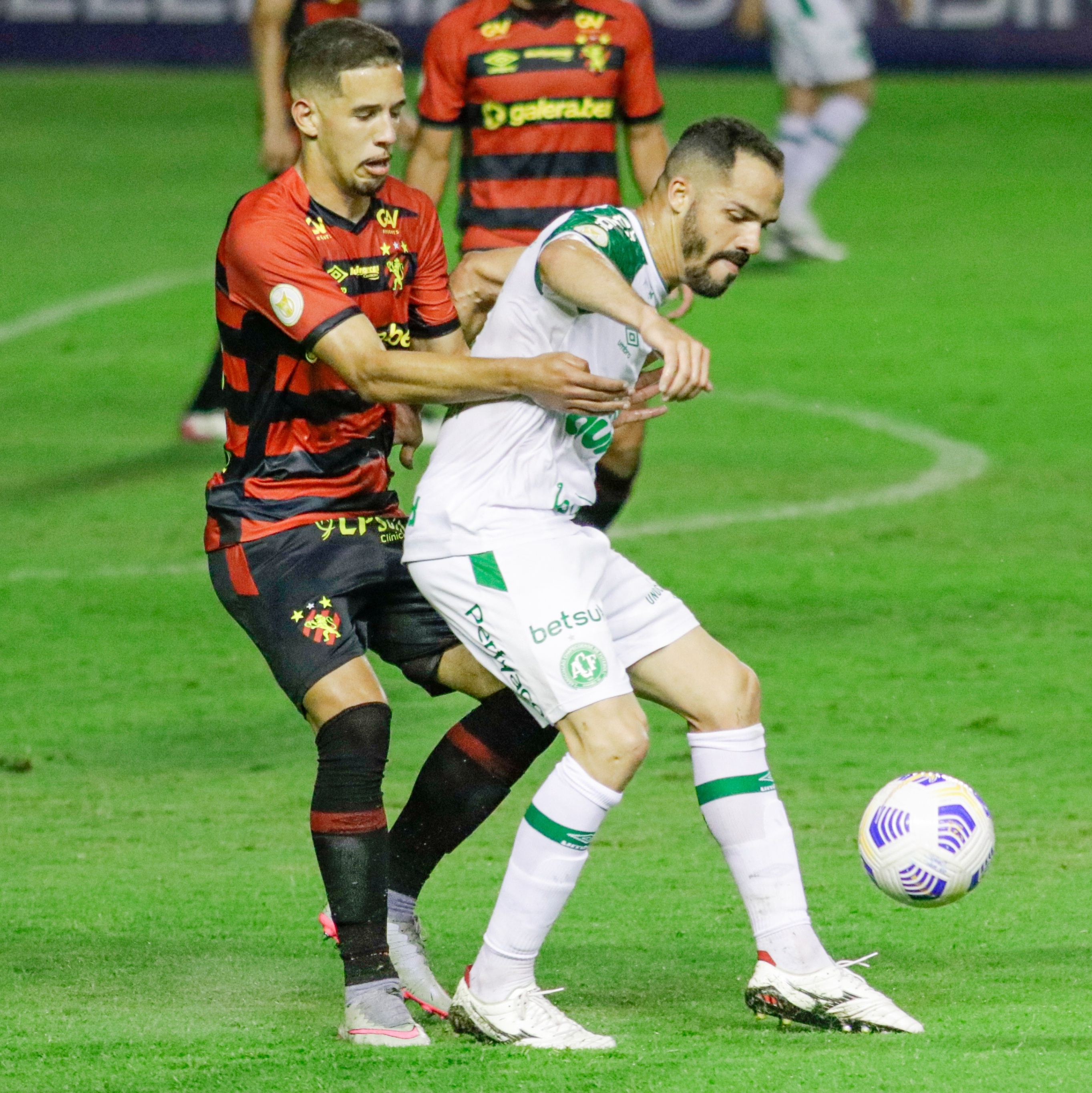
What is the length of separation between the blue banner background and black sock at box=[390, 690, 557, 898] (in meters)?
16.1

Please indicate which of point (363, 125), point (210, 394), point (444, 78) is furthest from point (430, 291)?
point (210, 394)

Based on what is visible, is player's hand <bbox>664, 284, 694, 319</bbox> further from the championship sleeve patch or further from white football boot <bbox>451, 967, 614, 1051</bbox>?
white football boot <bbox>451, 967, 614, 1051</bbox>

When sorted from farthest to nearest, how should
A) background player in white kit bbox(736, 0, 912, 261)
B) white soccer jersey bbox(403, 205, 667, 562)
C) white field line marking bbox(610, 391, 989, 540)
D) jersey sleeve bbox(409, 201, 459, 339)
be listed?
1. background player in white kit bbox(736, 0, 912, 261)
2. white field line marking bbox(610, 391, 989, 540)
3. jersey sleeve bbox(409, 201, 459, 339)
4. white soccer jersey bbox(403, 205, 667, 562)

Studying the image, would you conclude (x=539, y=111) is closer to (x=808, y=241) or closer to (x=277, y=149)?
(x=277, y=149)

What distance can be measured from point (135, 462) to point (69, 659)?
3137mm

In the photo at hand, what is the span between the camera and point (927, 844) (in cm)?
458

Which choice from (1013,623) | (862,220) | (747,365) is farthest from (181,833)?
(862,220)

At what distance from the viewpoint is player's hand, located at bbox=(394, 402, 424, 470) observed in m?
5.02

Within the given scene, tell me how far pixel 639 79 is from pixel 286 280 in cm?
390

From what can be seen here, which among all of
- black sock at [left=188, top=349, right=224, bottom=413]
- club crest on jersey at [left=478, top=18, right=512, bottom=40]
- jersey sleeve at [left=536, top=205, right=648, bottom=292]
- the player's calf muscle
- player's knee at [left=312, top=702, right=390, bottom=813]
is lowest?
black sock at [left=188, top=349, right=224, bottom=413]

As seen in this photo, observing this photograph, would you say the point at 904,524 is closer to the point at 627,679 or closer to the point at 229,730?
the point at 229,730

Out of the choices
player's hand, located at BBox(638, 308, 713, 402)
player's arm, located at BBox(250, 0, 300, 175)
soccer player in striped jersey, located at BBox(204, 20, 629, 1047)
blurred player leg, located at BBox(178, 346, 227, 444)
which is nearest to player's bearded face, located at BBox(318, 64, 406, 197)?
soccer player in striped jersey, located at BBox(204, 20, 629, 1047)

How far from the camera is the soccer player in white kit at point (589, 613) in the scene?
433cm

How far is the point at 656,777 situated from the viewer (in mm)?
6426
